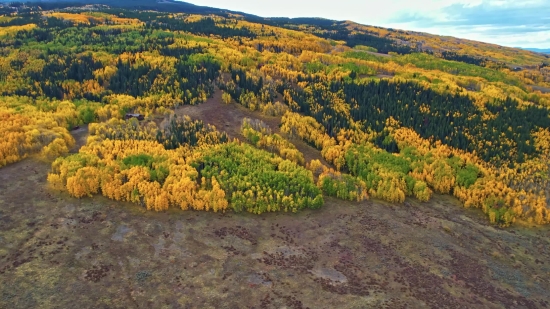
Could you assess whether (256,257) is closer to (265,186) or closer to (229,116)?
(265,186)

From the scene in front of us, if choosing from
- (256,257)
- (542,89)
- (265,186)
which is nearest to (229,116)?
(265,186)

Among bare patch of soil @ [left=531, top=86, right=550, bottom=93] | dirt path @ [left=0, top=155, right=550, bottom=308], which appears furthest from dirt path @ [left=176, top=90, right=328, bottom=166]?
bare patch of soil @ [left=531, top=86, right=550, bottom=93]

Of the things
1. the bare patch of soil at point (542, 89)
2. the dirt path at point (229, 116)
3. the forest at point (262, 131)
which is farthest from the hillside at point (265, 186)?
the bare patch of soil at point (542, 89)

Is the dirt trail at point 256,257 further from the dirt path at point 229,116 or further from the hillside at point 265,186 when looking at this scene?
the dirt path at point 229,116

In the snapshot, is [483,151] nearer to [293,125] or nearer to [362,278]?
[293,125]

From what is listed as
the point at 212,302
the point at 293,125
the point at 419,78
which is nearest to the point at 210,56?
the point at 293,125
